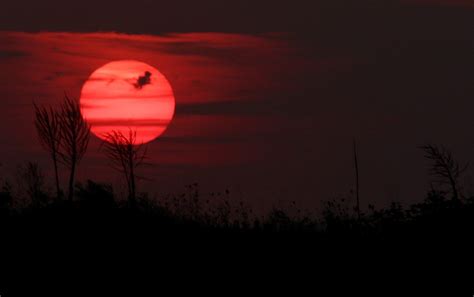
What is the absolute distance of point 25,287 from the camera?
11.4 metres

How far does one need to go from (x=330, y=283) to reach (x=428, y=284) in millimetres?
1254

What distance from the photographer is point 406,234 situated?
41.0ft

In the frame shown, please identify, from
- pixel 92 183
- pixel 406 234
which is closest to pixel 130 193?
pixel 92 183

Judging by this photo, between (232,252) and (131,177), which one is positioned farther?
(131,177)

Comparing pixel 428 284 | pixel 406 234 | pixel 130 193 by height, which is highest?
pixel 130 193

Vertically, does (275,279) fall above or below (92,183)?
below

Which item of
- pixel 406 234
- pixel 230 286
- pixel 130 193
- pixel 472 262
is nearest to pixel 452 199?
pixel 406 234

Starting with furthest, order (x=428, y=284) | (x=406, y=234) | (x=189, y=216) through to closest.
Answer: (x=189, y=216), (x=406, y=234), (x=428, y=284)

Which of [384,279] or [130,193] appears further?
[130,193]

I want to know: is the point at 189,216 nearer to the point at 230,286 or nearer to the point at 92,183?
the point at 92,183

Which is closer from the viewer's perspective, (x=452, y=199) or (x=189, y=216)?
(x=452, y=199)

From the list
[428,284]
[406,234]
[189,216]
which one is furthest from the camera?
[189,216]

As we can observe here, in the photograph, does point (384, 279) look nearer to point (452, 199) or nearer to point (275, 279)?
point (275, 279)

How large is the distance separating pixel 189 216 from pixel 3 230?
314 cm
